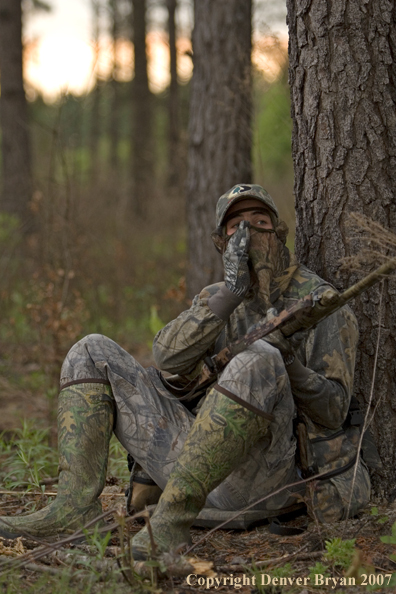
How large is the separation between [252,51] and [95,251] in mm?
4259

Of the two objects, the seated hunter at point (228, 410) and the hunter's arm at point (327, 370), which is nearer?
the seated hunter at point (228, 410)

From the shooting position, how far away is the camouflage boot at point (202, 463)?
2.66 metres

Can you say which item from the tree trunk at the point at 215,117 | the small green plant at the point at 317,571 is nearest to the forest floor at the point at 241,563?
the small green plant at the point at 317,571

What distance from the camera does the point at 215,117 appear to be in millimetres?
6441

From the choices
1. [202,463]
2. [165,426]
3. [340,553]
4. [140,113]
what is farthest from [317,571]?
[140,113]

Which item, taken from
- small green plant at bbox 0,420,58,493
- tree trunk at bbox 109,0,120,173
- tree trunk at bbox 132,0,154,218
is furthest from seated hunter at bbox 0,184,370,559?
tree trunk at bbox 109,0,120,173

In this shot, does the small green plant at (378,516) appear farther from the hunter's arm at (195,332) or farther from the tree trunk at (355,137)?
the hunter's arm at (195,332)

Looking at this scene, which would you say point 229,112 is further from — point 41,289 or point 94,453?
point 94,453

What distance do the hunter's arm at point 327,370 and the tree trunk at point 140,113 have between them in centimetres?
1093

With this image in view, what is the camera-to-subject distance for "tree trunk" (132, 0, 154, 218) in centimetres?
1461

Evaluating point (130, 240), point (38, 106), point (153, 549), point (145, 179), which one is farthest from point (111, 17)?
point (153, 549)

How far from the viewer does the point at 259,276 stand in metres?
3.22

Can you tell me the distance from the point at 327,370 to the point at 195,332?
619 millimetres

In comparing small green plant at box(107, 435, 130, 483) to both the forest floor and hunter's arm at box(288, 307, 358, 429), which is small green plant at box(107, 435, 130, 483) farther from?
hunter's arm at box(288, 307, 358, 429)
